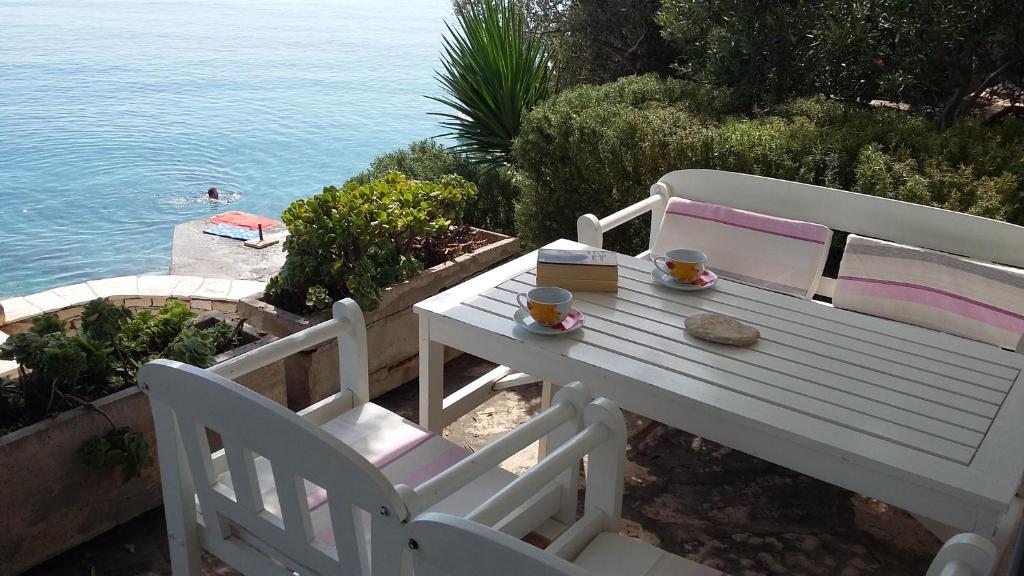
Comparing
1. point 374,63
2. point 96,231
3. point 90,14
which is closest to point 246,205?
point 96,231

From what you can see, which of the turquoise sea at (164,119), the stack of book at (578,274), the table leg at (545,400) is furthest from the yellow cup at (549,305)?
the turquoise sea at (164,119)

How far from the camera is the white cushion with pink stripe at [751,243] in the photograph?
2.63m

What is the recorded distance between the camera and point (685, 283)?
218 cm

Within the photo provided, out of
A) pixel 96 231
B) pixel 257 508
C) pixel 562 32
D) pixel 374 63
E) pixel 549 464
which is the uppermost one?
pixel 562 32

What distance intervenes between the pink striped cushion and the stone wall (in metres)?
2.50

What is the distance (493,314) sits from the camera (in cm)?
198

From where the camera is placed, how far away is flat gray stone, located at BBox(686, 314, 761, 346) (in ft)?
6.02

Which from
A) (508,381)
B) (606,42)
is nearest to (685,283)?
(508,381)

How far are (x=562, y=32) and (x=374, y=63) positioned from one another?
13037 mm

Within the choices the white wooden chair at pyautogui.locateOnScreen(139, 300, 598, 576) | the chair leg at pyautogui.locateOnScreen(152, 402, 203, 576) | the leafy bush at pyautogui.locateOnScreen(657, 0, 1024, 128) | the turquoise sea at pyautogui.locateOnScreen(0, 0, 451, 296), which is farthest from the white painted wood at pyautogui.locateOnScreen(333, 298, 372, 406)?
the turquoise sea at pyautogui.locateOnScreen(0, 0, 451, 296)

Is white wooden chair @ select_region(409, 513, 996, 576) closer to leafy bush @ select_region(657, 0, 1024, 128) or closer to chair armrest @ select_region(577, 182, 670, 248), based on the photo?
chair armrest @ select_region(577, 182, 670, 248)

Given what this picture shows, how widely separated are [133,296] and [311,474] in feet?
10.3

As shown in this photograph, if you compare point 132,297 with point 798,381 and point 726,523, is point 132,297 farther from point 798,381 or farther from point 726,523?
point 798,381

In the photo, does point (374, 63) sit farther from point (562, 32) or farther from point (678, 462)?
point (678, 462)
